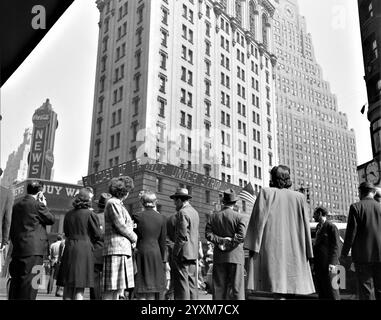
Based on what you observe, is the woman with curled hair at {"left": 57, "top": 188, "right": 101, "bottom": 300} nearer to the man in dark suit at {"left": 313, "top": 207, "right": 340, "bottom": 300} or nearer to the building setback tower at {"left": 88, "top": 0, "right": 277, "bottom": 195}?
the man in dark suit at {"left": 313, "top": 207, "right": 340, "bottom": 300}

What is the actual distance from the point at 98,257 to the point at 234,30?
23.5 ft

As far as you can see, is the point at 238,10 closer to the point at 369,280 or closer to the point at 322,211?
the point at 322,211

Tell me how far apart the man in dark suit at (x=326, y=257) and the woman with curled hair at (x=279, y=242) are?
72.5 inches

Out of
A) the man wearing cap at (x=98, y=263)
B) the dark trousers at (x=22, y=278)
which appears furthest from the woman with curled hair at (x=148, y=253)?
the dark trousers at (x=22, y=278)

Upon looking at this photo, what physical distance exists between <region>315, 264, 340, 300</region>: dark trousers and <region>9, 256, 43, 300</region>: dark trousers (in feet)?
12.5

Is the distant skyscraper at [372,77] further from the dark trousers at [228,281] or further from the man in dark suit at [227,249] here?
the dark trousers at [228,281]

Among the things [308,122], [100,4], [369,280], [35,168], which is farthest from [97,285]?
[308,122]

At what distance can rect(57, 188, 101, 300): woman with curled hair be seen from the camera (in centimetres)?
489

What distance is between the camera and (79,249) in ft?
16.3

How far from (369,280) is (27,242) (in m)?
4.01

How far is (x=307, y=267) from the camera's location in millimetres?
3975

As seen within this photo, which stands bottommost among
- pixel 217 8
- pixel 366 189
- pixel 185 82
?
pixel 366 189

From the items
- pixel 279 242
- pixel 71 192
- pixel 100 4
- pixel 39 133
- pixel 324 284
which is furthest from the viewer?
pixel 100 4
